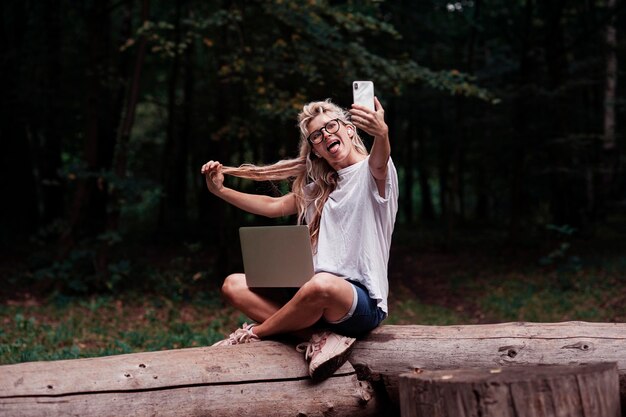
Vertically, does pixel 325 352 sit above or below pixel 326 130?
below

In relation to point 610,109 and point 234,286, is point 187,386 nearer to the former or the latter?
point 234,286

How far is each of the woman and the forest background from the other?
0.49 metres

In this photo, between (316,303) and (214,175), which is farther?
(214,175)

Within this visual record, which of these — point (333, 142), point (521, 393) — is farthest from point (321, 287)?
point (521, 393)

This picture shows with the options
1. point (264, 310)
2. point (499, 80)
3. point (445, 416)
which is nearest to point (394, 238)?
point (499, 80)

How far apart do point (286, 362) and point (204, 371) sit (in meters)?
0.50

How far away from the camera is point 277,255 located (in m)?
4.55

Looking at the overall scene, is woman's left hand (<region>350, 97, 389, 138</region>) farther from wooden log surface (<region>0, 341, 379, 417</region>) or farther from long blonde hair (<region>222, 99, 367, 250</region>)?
wooden log surface (<region>0, 341, 379, 417</region>)

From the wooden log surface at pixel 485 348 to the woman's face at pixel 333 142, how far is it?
43.8 inches

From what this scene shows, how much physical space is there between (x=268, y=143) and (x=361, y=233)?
44.0 feet

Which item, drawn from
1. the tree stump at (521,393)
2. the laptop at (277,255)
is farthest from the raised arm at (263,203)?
the tree stump at (521,393)

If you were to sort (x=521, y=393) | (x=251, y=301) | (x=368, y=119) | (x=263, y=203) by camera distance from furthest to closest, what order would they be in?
(x=263, y=203) → (x=251, y=301) → (x=368, y=119) → (x=521, y=393)

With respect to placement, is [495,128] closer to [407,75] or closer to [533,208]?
[407,75]

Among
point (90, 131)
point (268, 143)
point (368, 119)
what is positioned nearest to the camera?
point (368, 119)
